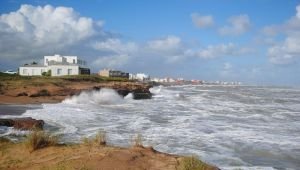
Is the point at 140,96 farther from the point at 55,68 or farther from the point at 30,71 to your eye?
the point at 30,71

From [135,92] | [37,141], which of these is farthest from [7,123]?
[135,92]

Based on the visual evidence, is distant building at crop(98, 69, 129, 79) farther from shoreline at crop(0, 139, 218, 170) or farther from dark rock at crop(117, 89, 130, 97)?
shoreline at crop(0, 139, 218, 170)

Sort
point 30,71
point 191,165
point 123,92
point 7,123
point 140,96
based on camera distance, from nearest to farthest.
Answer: point 191,165
point 7,123
point 123,92
point 140,96
point 30,71

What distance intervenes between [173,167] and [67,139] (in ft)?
25.9

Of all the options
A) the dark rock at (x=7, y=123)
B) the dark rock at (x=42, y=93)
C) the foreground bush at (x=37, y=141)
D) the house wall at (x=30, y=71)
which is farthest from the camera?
the house wall at (x=30, y=71)

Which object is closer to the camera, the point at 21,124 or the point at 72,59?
the point at 21,124

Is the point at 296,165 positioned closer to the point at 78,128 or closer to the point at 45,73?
the point at 78,128

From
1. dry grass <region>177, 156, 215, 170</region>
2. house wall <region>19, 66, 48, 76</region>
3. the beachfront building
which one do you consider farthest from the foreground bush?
house wall <region>19, 66, 48, 76</region>

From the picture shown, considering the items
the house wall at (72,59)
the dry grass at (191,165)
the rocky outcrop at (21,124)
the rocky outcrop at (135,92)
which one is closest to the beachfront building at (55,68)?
the house wall at (72,59)

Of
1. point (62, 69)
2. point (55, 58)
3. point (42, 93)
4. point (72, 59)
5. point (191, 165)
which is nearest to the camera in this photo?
point (191, 165)

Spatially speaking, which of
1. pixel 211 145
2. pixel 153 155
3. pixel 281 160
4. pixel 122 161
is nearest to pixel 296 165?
pixel 281 160

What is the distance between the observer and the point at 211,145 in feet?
48.1

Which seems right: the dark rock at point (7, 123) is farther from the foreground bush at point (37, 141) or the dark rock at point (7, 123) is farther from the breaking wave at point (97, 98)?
the breaking wave at point (97, 98)

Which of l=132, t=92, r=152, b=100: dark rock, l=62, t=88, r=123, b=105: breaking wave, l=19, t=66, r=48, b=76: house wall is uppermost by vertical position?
→ l=19, t=66, r=48, b=76: house wall
